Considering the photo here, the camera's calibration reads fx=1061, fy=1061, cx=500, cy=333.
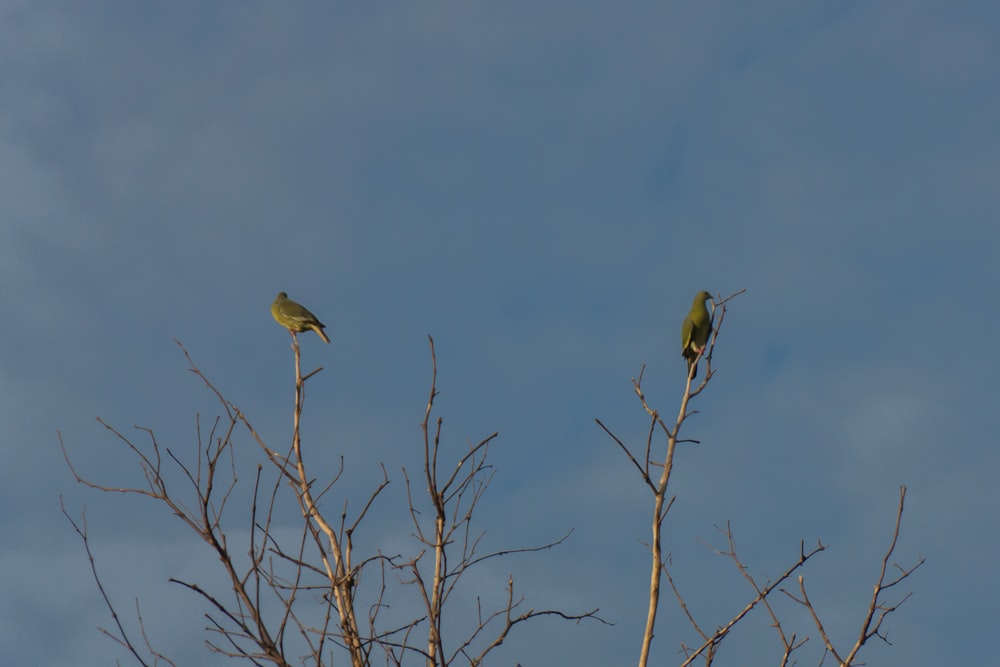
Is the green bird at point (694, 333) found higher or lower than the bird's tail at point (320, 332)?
lower

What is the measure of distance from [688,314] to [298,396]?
5921mm

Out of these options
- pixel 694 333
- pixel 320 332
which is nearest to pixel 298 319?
pixel 320 332

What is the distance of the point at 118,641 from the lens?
344 centimetres

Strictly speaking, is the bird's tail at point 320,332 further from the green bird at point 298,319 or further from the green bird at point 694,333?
the green bird at point 694,333

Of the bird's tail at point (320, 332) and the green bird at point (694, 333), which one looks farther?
the bird's tail at point (320, 332)

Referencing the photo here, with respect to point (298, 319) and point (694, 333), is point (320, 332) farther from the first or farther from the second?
point (694, 333)

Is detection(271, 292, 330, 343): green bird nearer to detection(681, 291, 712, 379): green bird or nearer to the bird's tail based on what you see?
the bird's tail

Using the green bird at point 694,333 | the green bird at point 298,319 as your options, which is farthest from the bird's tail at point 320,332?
the green bird at point 694,333

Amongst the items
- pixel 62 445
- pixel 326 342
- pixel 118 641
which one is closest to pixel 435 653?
pixel 118 641

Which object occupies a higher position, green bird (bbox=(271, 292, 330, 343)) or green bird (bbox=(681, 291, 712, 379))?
green bird (bbox=(271, 292, 330, 343))

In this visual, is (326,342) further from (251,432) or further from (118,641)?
(118,641)

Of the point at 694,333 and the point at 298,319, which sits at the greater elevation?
the point at 298,319

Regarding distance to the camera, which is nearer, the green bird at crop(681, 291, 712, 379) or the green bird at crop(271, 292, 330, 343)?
the green bird at crop(681, 291, 712, 379)

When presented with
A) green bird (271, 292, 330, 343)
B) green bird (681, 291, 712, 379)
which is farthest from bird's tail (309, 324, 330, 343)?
green bird (681, 291, 712, 379)
